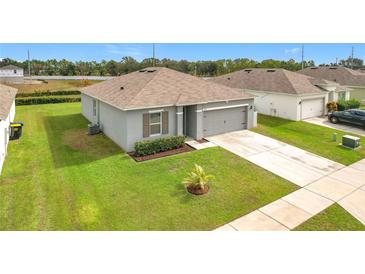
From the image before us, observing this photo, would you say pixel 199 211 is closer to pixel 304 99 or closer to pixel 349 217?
pixel 349 217

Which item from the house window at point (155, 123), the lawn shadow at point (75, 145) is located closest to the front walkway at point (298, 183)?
the house window at point (155, 123)

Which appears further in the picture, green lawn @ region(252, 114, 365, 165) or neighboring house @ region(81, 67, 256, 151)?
green lawn @ region(252, 114, 365, 165)

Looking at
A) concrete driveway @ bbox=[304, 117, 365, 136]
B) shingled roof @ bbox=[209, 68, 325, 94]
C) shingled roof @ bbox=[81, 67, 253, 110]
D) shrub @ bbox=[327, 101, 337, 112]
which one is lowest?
concrete driveway @ bbox=[304, 117, 365, 136]

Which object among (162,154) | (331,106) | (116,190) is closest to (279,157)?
(162,154)

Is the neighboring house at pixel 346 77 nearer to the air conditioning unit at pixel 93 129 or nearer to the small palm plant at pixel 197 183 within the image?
the small palm plant at pixel 197 183

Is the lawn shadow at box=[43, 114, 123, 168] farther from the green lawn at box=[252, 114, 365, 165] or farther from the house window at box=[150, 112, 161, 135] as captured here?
the green lawn at box=[252, 114, 365, 165]

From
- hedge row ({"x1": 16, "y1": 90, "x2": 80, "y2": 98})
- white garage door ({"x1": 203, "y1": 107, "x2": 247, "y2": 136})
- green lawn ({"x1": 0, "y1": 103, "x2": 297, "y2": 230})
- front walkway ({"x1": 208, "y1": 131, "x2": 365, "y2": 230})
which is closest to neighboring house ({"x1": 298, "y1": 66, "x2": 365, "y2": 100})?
white garage door ({"x1": 203, "y1": 107, "x2": 247, "y2": 136})

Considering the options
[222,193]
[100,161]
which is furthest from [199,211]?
[100,161]
